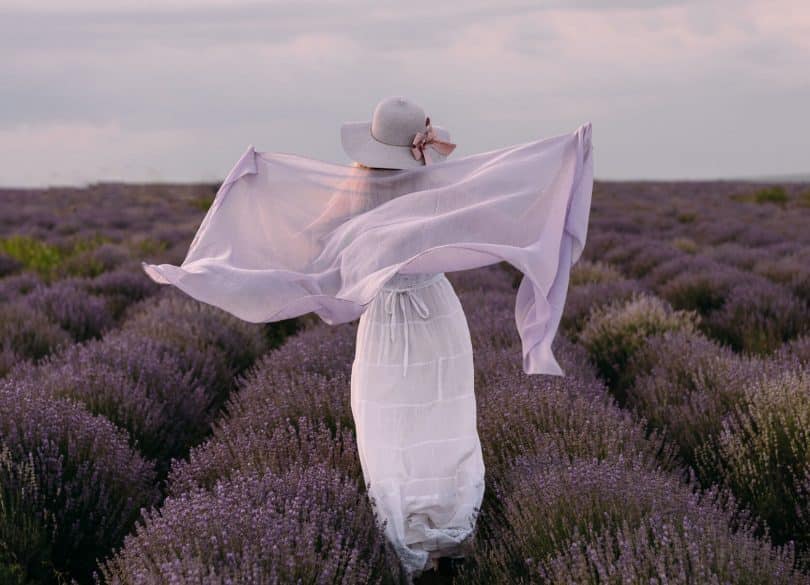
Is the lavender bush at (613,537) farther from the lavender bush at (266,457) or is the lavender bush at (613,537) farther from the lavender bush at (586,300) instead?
the lavender bush at (586,300)

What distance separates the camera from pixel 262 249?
2.69 meters

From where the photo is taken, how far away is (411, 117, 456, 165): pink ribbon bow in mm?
2564

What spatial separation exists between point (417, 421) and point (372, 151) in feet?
2.99

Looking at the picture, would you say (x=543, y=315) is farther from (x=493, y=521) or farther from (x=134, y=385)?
(x=134, y=385)

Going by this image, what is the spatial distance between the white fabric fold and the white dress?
240 mm

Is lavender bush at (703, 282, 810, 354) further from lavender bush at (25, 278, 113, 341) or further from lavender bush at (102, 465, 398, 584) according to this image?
lavender bush at (25, 278, 113, 341)

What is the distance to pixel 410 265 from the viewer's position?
227 cm

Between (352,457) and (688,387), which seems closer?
(352,457)

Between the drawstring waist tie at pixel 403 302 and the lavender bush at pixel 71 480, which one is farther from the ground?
the drawstring waist tie at pixel 403 302

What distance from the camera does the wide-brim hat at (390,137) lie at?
Answer: 2.57 metres

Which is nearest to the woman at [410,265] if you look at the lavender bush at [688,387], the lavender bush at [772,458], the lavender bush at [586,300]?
the lavender bush at [772,458]

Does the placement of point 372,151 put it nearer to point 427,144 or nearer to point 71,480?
point 427,144

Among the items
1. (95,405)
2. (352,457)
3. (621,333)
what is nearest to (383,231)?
Answer: (352,457)

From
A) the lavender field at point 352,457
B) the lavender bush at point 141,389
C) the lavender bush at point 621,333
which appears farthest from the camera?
the lavender bush at point 621,333
